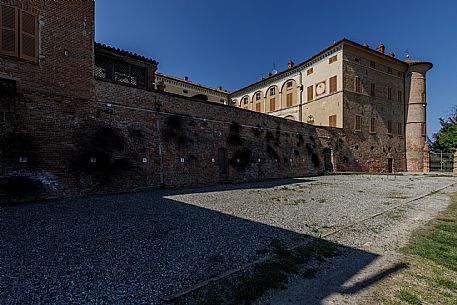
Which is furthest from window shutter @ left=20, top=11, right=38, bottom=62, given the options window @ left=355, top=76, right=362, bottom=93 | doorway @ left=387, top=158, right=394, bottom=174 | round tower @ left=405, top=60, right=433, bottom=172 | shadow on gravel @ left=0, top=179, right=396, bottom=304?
round tower @ left=405, top=60, right=433, bottom=172

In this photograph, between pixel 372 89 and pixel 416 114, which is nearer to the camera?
pixel 372 89

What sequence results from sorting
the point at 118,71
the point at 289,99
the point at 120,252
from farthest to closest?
the point at 289,99 < the point at 118,71 < the point at 120,252

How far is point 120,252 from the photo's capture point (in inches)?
144

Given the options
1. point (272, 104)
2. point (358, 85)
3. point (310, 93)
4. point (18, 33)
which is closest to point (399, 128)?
point (358, 85)

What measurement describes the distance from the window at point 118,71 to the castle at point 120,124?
5 centimetres

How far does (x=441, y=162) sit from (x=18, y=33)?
3569 centimetres

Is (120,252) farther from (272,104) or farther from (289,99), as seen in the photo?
(272,104)

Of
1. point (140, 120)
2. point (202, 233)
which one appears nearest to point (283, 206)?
point (202, 233)

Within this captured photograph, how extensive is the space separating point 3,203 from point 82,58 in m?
5.87

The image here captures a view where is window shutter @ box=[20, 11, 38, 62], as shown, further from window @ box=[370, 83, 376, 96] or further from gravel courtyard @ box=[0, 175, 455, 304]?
window @ box=[370, 83, 376, 96]

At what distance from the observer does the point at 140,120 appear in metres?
10.6

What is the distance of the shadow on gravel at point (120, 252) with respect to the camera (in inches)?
103

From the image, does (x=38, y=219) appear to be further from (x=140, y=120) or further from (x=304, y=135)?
(x=304, y=135)

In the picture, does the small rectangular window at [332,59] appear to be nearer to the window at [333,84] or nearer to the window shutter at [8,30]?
the window at [333,84]
